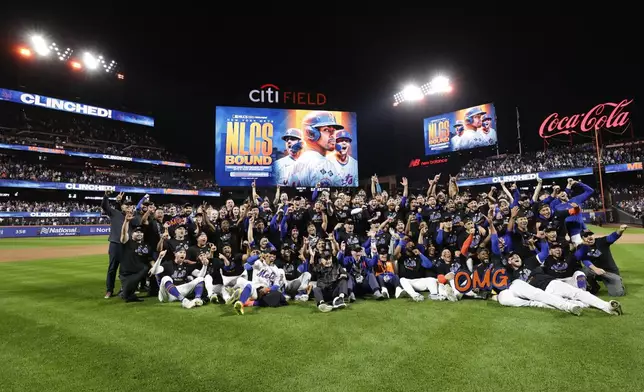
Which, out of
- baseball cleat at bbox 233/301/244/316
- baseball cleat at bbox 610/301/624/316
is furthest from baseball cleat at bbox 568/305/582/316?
baseball cleat at bbox 233/301/244/316

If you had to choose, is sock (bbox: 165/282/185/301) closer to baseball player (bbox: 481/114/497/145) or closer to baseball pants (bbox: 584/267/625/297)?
baseball pants (bbox: 584/267/625/297)

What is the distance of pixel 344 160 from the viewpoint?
37594 mm

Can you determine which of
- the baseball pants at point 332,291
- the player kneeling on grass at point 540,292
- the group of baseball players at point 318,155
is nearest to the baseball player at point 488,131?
the group of baseball players at point 318,155

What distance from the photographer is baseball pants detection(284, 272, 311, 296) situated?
8008 mm

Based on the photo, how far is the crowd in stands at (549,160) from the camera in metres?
37.8

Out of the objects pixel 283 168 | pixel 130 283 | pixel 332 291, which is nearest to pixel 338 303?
pixel 332 291

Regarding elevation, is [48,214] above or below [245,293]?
above

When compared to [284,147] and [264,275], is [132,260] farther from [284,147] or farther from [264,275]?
[284,147]

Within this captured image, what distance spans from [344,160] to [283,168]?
264 inches

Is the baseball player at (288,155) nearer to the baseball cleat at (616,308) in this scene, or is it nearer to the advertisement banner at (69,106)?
the advertisement banner at (69,106)

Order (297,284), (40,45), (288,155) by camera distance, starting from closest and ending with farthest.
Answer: (297,284), (288,155), (40,45)

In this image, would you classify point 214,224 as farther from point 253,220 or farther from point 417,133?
point 417,133

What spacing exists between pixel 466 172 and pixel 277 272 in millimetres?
46183

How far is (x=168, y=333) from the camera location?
5.41 metres
